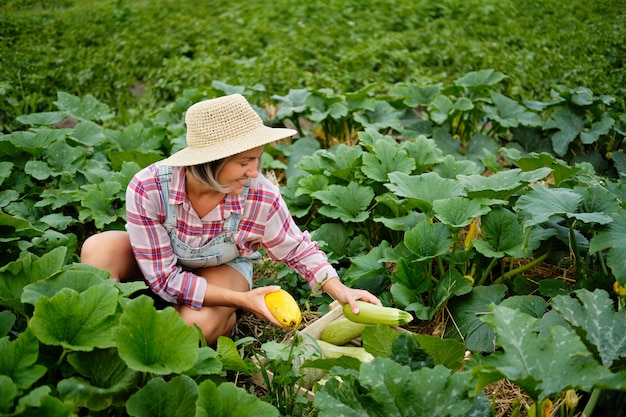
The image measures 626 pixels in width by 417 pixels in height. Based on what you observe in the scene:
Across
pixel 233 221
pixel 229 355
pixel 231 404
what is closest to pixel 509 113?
pixel 233 221

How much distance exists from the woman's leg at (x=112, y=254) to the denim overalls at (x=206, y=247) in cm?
22

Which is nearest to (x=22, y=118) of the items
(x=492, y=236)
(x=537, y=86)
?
(x=492, y=236)

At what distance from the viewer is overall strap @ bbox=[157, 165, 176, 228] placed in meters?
2.52

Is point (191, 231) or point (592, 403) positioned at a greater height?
point (191, 231)

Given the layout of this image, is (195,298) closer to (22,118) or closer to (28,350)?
(28,350)

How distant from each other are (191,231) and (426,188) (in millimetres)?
1117

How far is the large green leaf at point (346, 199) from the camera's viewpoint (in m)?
3.27

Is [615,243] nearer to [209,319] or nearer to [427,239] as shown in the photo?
[427,239]

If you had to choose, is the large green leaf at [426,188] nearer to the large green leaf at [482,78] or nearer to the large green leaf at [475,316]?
the large green leaf at [475,316]

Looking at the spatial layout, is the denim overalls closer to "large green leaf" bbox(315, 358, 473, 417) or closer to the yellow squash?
the yellow squash

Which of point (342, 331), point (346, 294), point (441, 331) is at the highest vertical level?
point (346, 294)

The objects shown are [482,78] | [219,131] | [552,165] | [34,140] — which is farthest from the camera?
[482,78]

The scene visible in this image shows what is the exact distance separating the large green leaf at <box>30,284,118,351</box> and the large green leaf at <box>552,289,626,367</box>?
4.76ft

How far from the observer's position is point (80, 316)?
1951 mm
